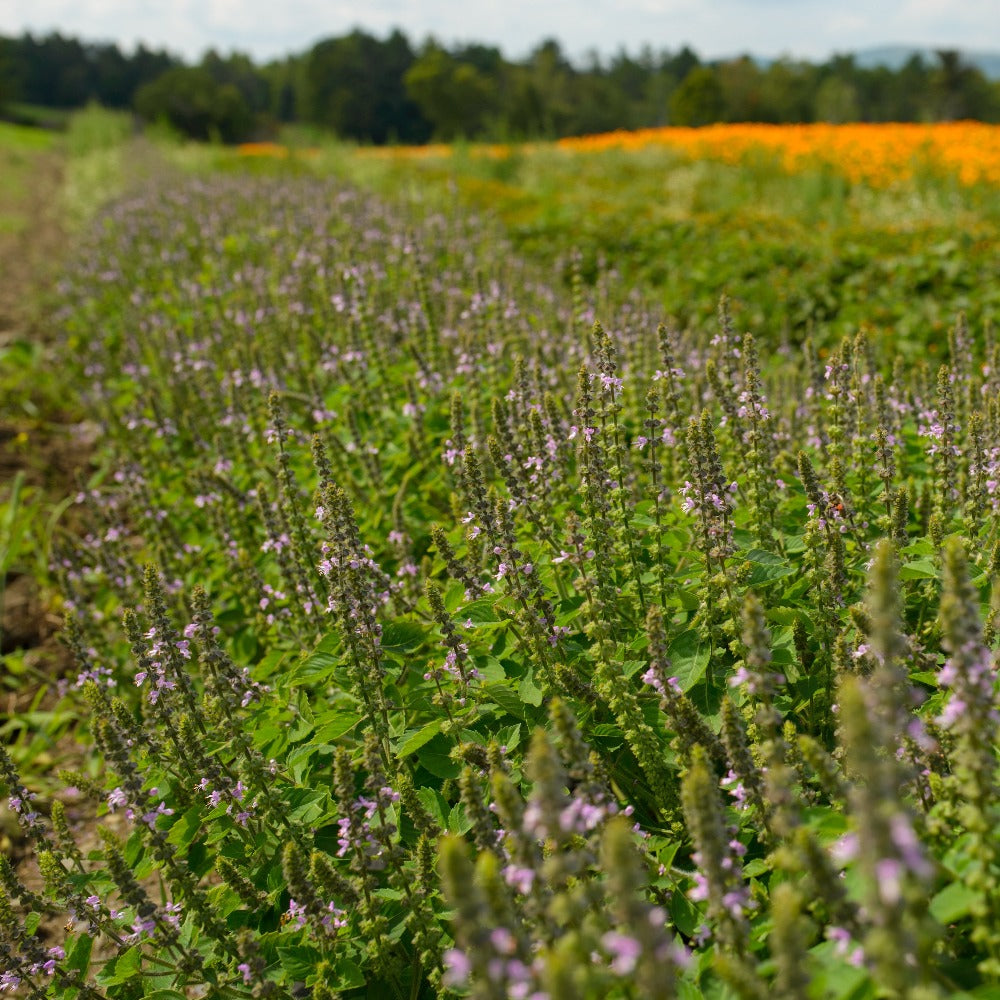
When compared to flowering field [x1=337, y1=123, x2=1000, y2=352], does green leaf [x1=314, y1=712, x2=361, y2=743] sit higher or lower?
lower

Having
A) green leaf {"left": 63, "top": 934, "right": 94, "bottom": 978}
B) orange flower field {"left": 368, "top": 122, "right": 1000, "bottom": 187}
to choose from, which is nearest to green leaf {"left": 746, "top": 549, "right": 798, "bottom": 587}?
green leaf {"left": 63, "top": 934, "right": 94, "bottom": 978}

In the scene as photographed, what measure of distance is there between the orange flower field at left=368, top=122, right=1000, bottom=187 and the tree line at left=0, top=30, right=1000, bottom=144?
5765mm

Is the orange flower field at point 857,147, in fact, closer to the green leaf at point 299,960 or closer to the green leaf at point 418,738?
the green leaf at point 418,738

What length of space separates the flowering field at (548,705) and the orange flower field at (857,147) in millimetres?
15523

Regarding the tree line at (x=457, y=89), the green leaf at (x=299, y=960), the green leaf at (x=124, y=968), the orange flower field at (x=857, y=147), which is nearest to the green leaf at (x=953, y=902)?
the green leaf at (x=299, y=960)

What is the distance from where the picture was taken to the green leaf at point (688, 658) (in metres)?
3.03

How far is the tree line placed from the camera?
53.2 m

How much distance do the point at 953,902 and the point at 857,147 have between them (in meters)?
23.1

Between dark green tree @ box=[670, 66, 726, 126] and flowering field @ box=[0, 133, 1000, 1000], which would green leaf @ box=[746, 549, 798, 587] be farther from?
dark green tree @ box=[670, 66, 726, 126]

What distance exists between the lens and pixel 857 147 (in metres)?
21.2

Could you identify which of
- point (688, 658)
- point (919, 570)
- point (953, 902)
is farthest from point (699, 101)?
point (953, 902)

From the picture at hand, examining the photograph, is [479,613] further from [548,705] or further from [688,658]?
[688,658]

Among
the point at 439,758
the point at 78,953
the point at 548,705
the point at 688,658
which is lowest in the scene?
the point at 78,953

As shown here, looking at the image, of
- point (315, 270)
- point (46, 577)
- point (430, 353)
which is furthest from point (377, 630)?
point (315, 270)
